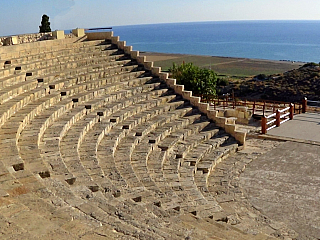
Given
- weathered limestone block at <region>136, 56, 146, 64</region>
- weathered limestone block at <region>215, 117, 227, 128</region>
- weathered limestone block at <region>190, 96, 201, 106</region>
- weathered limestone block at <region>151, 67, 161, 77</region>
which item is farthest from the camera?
weathered limestone block at <region>136, 56, 146, 64</region>

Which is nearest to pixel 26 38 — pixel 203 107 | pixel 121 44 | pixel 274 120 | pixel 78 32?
pixel 78 32

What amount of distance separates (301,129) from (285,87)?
2533cm

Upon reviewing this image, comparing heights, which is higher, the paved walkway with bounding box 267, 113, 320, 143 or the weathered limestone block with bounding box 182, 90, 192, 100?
the weathered limestone block with bounding box 182, 90, 192, 100

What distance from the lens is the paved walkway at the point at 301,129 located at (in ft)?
48.5

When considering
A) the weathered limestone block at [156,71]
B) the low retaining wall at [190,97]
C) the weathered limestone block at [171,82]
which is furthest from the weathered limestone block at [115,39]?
the weathered limestone block at [171,82]

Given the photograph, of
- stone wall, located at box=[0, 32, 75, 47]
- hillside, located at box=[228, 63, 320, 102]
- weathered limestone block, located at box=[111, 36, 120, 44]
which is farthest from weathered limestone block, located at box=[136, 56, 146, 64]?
hillside, located at box=[228, 63, 320, 102]

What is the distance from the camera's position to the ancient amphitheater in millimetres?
5387

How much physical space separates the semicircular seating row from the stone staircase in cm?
3

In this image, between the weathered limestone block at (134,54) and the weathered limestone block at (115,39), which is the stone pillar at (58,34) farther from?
the weathered limestone block at (134,54)

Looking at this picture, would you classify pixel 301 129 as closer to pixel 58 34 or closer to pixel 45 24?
pixel 58 34

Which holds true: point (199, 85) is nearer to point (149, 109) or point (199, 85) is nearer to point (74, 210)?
point (149, 109)

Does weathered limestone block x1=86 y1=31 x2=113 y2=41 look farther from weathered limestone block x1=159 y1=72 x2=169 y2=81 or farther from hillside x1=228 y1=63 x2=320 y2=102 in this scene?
hillside x1=228 y1=63 x2=320 y2=102

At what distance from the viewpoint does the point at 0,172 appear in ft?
20.5

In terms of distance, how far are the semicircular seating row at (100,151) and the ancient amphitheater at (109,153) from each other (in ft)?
0.10
